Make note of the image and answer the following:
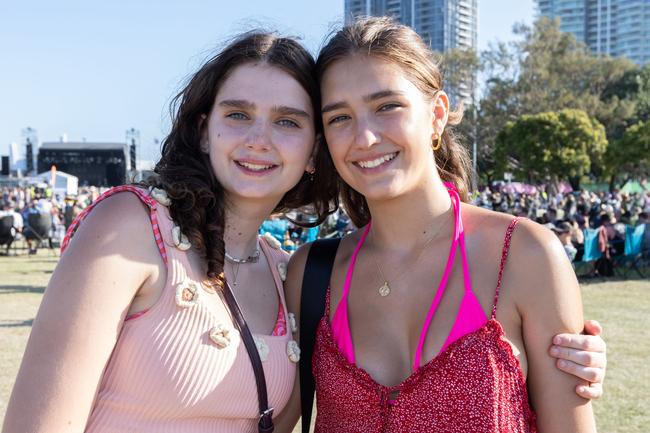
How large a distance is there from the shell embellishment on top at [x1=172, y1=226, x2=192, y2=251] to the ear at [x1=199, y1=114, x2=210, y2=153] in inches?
17.3

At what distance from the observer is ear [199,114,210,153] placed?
2393 millimetres

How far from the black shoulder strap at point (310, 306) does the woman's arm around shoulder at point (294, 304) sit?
3 cm

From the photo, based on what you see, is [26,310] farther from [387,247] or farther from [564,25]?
[564,25]

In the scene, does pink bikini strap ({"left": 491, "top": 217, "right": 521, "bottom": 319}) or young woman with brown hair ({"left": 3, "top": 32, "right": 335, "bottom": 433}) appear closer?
young woman with brown hair ({"left": 3, "top": 32, "right": 335, "bottom": 433})

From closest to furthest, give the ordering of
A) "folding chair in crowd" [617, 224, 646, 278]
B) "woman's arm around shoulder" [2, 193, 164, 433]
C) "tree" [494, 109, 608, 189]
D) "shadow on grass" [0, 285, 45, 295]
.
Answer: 1. "woman's arm around shoulder" [2, 193, 164, 433]
2. "shadow on grass" [0, 285, 45, 295]
3. "folding chair in crowd" [617, 224, 646, 278]
4. "tree" [494, 109, 608, 189]

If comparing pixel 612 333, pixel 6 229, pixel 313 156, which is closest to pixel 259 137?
pixel 313 156

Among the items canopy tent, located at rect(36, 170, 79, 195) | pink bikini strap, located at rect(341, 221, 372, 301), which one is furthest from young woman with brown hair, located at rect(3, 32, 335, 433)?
canopy tent, located at rect(36, 170, 79, 195)

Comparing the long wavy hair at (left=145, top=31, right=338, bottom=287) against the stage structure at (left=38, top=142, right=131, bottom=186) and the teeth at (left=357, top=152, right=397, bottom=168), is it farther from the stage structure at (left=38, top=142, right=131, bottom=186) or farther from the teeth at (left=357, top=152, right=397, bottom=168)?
the stage structure at (left=38, top=142, right=131, bottom=186)

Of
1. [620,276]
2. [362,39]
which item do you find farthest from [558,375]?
[620,276]

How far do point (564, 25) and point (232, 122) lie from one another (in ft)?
333

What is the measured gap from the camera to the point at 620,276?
13734 mm

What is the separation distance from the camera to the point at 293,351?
2.29m

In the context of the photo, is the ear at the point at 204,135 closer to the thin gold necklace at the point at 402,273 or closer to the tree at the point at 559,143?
the thin gold necklace at the point at 402,273

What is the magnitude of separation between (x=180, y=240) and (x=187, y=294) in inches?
6.9
